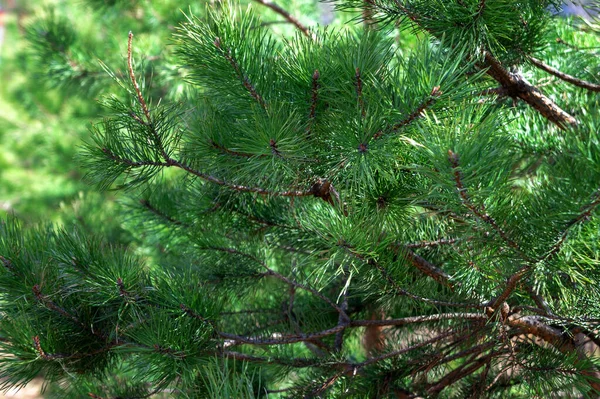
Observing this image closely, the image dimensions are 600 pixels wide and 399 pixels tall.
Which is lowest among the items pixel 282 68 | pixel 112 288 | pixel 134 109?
pixel 112 288

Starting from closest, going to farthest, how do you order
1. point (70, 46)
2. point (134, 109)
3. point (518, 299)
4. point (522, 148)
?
point (134, 109), point (518, 299), point (522, 148), point (70, 46)

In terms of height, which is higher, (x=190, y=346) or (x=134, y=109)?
(x=134, y=109)

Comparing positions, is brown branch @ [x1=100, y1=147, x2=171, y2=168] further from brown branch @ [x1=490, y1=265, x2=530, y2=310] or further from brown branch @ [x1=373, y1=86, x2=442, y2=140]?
brown branch @ [x1=490, y1=265, x2=530, y2=310]

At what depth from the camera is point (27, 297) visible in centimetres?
92

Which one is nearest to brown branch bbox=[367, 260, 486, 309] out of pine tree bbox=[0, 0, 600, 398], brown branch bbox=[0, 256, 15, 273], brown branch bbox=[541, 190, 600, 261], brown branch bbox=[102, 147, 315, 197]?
pine tree bbox=[0, 0, 600, 398]

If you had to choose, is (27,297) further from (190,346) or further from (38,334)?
(190,346)

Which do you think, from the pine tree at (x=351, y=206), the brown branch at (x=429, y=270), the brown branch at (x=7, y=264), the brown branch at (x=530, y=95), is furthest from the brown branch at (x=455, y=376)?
the brown branch at (x=7, y=264)

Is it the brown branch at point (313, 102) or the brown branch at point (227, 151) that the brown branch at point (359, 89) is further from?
the brown branch at point (227, 151)

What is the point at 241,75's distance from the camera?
0.82m

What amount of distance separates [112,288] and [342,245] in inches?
13.4

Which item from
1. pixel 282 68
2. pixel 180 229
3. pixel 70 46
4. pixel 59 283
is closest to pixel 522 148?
pixel 282 68

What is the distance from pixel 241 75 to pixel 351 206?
215 millimetres

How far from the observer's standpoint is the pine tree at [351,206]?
66cm

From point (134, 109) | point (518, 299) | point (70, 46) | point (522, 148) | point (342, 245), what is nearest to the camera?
point (342, 245)
